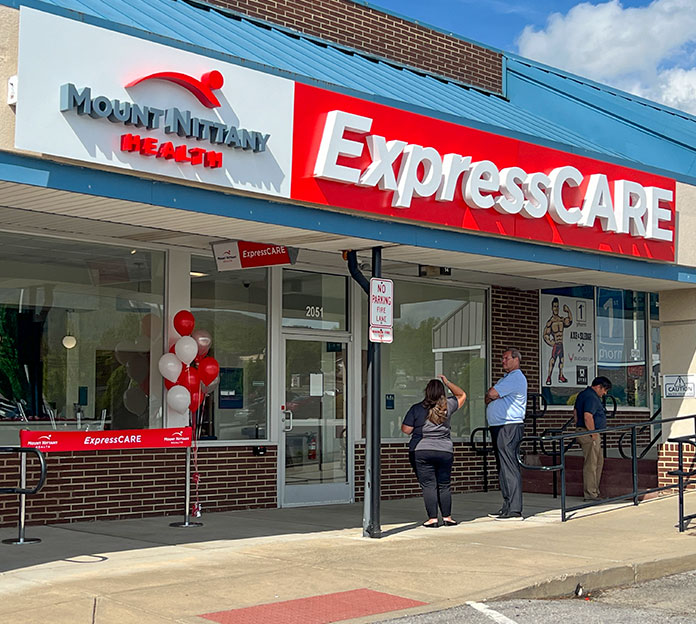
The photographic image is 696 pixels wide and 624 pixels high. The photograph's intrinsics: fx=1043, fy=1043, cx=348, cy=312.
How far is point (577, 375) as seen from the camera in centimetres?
1748

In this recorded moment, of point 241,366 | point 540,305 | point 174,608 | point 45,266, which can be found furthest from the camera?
point 540,305

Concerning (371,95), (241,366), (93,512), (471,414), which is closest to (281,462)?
(241,366)

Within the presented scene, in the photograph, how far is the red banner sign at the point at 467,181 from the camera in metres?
9.83

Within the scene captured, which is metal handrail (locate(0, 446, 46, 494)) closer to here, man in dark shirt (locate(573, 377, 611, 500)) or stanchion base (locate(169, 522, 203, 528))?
stanchion base (locate(169, 522, 203, 528))

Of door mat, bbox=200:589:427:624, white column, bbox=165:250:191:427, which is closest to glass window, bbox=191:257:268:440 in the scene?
white column, bbox=165:250:191:427

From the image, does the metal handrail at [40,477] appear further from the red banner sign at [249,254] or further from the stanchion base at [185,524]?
the red banner sign at [249,254]

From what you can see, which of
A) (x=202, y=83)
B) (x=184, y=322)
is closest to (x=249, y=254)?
(x=184, y=322)

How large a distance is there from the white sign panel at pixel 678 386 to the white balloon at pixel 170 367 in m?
7.01

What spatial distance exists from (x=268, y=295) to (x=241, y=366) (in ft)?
3.34

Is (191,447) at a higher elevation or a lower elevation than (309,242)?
lower

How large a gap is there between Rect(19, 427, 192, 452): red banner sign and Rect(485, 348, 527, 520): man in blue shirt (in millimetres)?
3593

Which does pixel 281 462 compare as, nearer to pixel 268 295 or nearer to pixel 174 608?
pixel 268 295

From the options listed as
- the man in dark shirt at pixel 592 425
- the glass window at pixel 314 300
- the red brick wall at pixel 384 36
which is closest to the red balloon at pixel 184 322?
the glass window at pixel 314 300

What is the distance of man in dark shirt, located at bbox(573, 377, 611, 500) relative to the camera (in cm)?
1402
